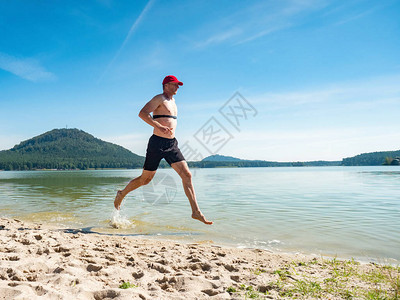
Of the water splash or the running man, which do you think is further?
the water splash

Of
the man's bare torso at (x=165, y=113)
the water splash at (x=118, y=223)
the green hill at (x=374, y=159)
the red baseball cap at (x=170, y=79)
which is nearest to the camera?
the man's bare torso at (x=165, y=113)

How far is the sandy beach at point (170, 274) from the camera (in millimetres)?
2465

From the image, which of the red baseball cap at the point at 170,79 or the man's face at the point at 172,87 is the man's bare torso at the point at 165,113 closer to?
the man's face at the point at 172,87

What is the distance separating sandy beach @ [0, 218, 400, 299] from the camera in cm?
246

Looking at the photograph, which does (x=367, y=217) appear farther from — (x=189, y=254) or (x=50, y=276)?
(x=50, y=276)

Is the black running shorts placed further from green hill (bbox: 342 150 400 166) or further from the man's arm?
green hill (bbox: 342 150 400 166)

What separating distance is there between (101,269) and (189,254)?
1231 millimetres

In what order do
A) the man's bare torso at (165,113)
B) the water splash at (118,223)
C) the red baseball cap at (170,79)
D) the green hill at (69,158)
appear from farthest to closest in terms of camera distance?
the green hill at (69,158), the water splash at (118,223), the red baseball cap at (170,79), the man's bare torso at (165,113)

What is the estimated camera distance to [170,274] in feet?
9.89

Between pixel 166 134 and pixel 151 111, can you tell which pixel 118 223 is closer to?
pixel 166 134

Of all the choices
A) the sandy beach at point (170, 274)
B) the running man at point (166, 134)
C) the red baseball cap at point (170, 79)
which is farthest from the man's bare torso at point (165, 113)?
the sandy beach at point (170, 274)

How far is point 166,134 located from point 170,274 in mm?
2535

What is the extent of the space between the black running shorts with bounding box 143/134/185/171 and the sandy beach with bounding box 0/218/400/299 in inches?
61.0

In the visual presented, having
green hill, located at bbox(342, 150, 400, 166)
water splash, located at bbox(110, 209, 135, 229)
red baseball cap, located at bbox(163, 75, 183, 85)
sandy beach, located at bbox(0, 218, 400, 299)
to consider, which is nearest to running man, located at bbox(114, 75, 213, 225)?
red baseball cap, located at bbox(163, 75, 183, 85)
